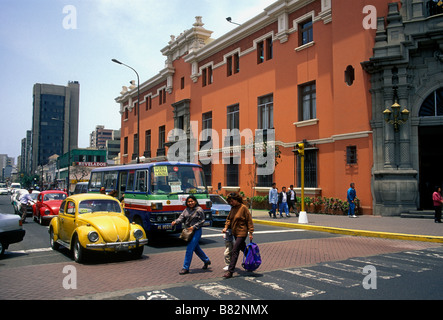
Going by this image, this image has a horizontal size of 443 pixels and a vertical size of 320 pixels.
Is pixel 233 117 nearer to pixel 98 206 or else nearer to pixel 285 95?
pixel 285 95

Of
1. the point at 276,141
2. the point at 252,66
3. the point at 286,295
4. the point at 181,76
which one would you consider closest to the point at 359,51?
the point at 276,141

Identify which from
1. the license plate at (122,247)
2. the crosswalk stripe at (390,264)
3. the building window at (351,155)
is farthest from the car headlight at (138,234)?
the building window at (351,155)

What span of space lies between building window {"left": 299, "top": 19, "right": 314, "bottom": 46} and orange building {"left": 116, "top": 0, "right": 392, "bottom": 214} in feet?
0.21

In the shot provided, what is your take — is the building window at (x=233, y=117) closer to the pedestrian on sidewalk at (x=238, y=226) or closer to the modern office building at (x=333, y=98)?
the modern office building at (x=333, y=98)

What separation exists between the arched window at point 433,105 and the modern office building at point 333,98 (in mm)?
45

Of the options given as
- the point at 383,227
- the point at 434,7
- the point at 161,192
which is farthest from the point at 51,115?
the point at 383,227

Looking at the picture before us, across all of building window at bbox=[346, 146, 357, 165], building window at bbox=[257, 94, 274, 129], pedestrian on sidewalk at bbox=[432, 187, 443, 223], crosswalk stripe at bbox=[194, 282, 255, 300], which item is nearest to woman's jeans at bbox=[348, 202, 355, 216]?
building window at bbox=[346, 146, 357, 165]

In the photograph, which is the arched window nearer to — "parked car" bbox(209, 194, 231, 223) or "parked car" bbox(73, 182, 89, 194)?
"parked car" bbox(209, 194, 231, 223)

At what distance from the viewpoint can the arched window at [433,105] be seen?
18.1 metres

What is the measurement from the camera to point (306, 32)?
23.5m

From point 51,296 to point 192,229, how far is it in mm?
2933

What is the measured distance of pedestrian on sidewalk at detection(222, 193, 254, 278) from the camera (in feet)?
24.6

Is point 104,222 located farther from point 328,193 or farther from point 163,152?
point 163,152
